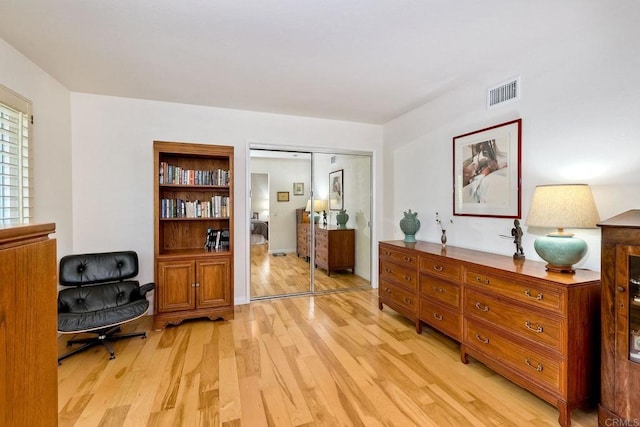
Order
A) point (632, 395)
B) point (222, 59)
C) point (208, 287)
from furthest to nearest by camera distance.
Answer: point (208, 287) < point (222, 59) < point (632, 395)

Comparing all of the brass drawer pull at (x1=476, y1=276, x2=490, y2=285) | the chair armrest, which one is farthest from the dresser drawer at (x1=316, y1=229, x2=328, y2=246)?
the brass drawer pull at (x1=476, y1=276, x2=490, y2=285)

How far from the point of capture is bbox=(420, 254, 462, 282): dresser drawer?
260cm

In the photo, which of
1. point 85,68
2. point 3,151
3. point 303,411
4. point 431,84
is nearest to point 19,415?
point 303,411

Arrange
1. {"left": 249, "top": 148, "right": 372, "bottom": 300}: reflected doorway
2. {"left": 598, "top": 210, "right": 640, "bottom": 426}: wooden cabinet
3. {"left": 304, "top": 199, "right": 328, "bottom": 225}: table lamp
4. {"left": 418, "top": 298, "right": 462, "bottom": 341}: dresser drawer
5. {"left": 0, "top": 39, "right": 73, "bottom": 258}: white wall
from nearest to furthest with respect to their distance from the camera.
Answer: {"left": 598, "top": 210, "right": 640, "bottom": 426}: wooden cabinet
{"left": 0, "top": 39, "right": 73, "bottom": 258}: white wall
{"left": 418, "top": 298, "right": 462, "bottom": 341}: dresser drawer
{"left": 249, "top": 148, "right": 372, "bottom": 300}: reflected doorway
{"left": 304, "top": 199, "right": 328, "bottom": 225}: table lamp

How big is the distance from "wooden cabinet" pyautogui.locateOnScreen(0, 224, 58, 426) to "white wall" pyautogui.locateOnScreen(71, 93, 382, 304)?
311cm

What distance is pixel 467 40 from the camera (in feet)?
7.54

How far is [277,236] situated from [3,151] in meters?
3.12

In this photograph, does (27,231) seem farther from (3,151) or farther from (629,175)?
(629,175)

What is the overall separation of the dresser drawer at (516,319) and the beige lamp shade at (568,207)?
0.60 metres

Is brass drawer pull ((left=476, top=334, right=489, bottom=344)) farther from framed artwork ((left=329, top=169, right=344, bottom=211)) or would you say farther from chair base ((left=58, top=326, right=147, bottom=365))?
chair base ((left=58, top=326, right=147, bottom=365))

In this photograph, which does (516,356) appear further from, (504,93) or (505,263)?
(504,93)

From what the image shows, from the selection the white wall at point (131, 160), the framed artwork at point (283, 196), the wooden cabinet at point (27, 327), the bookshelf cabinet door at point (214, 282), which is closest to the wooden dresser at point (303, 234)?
the framed artwork at point (283, 196)

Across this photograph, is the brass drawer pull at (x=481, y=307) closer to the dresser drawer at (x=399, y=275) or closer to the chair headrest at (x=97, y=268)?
the dresser drawer at (x=399, y=275)

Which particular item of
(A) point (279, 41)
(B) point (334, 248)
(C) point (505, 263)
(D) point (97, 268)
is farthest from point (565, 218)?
(D) point (97, 268)
